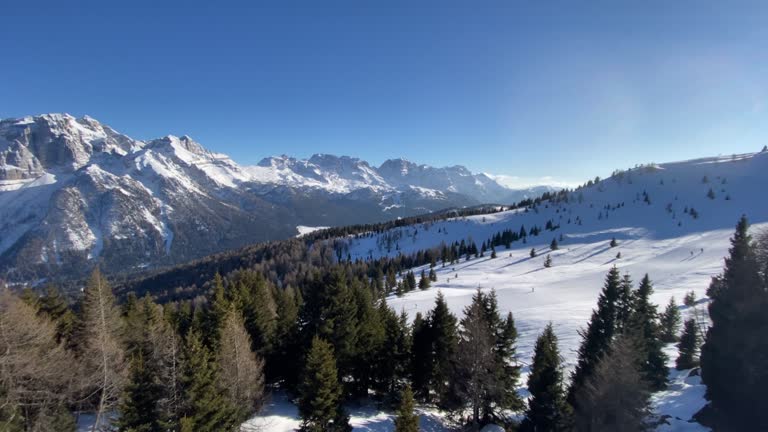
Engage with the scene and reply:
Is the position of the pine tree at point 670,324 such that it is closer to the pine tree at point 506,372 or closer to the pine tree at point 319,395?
the pine tree at point 506,372

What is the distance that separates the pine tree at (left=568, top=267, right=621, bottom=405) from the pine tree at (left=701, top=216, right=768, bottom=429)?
5.80m

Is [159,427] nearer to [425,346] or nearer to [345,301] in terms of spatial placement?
[345,301]

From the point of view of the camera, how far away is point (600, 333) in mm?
27281

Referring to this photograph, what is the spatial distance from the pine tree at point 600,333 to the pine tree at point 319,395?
16435mm

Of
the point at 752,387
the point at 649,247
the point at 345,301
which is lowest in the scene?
the point at 649,247

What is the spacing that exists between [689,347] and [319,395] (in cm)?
3250

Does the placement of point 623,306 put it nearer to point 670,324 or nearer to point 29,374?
point 670,324

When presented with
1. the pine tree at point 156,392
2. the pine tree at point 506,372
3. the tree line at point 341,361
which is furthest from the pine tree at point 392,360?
the pine tree at point 156,392

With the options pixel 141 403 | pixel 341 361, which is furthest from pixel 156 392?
pixel 341 361

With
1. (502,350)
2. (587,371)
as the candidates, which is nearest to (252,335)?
(502,350)

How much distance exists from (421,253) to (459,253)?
17.0m

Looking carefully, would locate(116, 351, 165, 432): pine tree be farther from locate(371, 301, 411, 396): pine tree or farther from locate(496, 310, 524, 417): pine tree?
locate(496, 310, 524, 417): pine tree

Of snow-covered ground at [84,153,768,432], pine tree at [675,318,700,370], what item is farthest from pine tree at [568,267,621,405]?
pine tree at [675,318,700,370]

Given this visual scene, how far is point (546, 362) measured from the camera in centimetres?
2294
